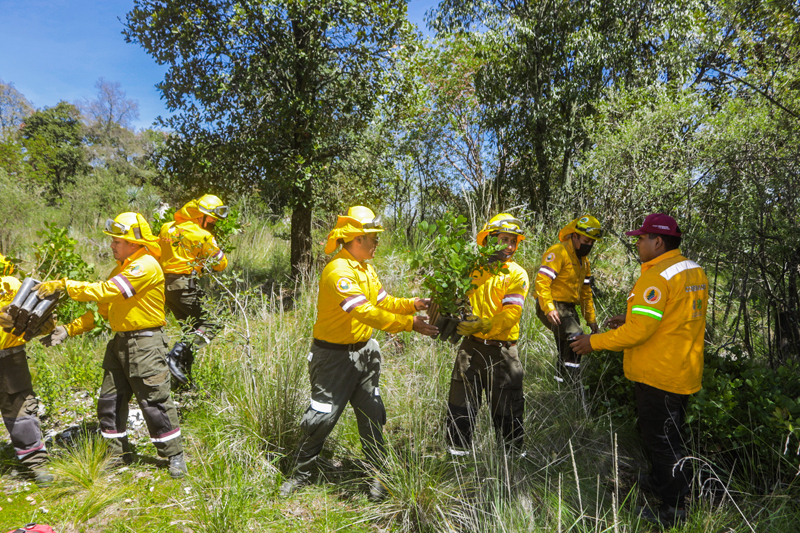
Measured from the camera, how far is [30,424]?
3318mm

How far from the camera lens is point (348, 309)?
2961mm

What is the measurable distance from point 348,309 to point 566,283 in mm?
2722

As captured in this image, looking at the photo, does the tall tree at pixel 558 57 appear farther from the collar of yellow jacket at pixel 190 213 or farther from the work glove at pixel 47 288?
the work glove at pixel 47 288

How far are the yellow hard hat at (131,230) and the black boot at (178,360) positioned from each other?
1481 mm

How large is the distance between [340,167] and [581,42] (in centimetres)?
533

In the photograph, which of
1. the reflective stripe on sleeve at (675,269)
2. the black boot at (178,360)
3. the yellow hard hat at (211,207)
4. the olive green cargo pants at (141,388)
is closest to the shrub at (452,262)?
the reflective stripe on sleeve at (675,269)

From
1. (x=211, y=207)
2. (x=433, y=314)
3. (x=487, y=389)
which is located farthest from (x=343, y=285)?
(x=211, y=207)

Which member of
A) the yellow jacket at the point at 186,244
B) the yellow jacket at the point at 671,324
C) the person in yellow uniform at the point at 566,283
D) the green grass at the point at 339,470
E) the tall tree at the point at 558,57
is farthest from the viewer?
the tall tree at the point at 558,57

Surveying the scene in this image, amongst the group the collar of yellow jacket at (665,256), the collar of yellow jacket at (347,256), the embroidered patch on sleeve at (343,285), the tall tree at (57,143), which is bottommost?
the embroidered patch on sleeve at (343,285)

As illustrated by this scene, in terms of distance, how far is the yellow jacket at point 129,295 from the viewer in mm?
3131

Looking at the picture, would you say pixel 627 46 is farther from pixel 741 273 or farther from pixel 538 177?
pixel 741 273

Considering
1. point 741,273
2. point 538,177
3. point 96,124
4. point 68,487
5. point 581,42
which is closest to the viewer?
point 68,487

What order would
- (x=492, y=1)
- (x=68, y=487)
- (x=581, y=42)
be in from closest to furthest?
1. (x=68, y=487)
2. (x=581, y=42)
3. (x=492, y=1)

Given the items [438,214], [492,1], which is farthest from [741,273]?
[492,1]
